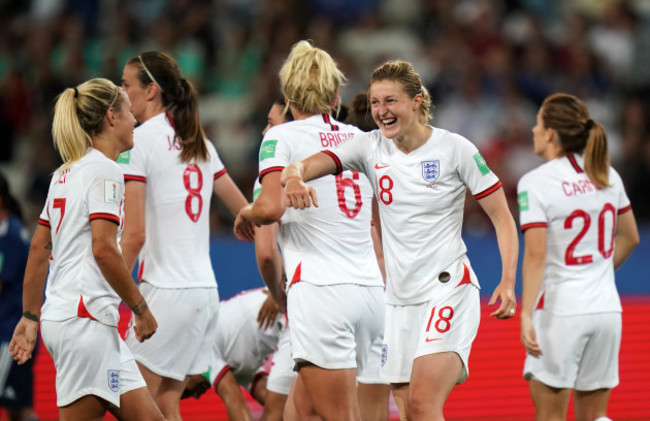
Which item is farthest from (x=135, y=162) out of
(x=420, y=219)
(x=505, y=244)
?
(x=505, y=244)

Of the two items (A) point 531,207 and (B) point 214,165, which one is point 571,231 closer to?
(A) point 531,207

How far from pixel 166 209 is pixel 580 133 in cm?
267

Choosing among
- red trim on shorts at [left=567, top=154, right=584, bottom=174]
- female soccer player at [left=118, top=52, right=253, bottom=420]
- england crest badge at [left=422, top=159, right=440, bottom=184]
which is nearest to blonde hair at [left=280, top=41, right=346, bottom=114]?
england crest badge at [left=422, top=159, right=440, bottom=184]

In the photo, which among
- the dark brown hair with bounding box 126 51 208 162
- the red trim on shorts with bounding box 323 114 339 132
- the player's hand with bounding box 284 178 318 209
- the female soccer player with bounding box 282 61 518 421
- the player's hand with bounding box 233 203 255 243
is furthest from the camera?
the dark brown hair with bounding box 126 51 208 162

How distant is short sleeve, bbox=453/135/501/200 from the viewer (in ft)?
17.2

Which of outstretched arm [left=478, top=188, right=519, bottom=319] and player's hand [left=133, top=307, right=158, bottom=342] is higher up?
outstretched arm [left=478, top=188, right=519, bottom=319]

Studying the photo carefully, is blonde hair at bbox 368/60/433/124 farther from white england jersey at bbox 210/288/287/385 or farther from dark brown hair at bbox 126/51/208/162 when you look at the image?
white england jersey at bbox 210/288/287/385

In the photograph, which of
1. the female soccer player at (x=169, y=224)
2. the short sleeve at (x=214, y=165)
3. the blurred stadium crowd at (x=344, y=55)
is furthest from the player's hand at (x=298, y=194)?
the blurred stadium crowd at (x=344, y=55)

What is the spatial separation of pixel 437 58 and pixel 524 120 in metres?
1.47

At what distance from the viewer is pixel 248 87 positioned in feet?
44.4

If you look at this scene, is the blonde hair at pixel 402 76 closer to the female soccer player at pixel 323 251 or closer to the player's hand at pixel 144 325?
the female soccer player at pixel 323 251

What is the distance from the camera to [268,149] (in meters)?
5.46

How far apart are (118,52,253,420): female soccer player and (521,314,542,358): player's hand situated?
1.93 m

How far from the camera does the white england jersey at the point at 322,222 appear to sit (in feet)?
18.0
